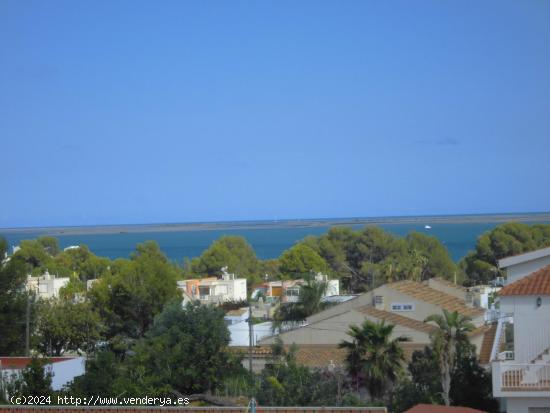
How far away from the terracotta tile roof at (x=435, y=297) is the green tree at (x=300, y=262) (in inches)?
1412

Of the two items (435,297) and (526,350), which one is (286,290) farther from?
(526,350)

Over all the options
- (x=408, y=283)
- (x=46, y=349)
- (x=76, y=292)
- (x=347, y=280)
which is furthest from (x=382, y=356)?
(x=347, y=280)

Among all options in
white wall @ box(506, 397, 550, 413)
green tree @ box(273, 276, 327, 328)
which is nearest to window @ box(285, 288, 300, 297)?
green tree @ box(273, 276, 327, 328)

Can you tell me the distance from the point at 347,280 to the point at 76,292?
32.1m

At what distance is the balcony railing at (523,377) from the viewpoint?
19.9 meters

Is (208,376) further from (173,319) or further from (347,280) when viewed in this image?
(347,280)

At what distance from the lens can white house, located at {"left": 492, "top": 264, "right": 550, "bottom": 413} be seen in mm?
19922

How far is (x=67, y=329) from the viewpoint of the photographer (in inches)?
1810

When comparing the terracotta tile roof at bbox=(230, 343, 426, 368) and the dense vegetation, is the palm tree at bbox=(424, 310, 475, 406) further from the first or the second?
the terracotta tile roof at bbox=(230, 343, 426, 368)

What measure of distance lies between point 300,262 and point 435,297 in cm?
3995

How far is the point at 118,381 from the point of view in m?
24.5

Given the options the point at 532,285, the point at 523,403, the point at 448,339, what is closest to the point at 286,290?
the point at 448,339

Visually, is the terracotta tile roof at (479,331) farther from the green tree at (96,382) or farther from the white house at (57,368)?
the green tree at (96,382)

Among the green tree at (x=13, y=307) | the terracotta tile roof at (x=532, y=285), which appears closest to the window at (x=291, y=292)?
the green tree at (x=13, y=307)
